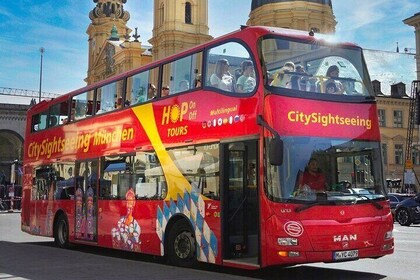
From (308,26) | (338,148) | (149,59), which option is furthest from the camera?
(149,59)

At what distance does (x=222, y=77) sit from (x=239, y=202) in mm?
2342

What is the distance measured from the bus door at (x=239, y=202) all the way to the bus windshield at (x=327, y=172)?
30.8 inches

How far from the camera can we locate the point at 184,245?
38.9ft

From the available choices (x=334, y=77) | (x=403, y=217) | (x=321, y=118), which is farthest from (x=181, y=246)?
(x=403, y=217)

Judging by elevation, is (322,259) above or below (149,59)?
below

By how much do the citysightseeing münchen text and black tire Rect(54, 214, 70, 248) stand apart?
1.93 meters

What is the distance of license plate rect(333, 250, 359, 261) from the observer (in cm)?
962

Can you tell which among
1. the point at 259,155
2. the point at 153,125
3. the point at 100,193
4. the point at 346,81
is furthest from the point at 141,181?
the point at 346,81

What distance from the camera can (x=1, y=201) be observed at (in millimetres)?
45094

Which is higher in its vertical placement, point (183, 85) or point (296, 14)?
point (296, 14)

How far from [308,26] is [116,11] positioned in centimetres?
4143

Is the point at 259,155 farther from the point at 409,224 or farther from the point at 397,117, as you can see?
the point at 397,117

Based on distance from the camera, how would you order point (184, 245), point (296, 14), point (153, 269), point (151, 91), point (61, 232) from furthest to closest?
point (296, 14) → point (61, 232) → point (151, 91) → point (184, 245) → point (153, 269)

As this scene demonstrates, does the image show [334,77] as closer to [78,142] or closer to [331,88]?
[331,88]
